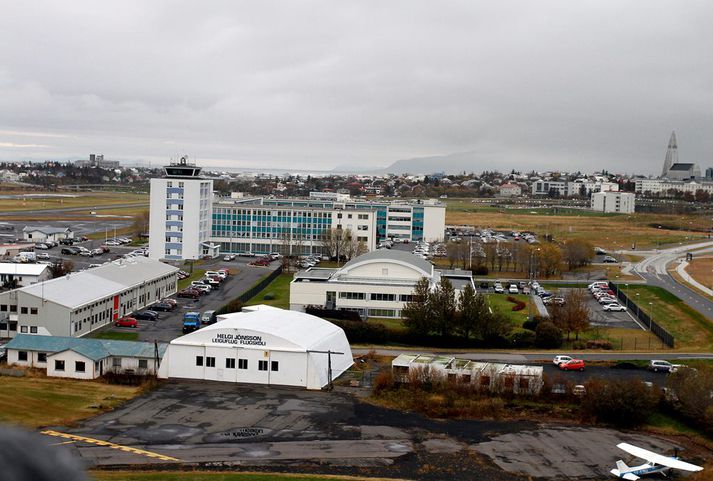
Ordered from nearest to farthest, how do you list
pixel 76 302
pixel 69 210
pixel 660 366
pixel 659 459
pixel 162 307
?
pixel 659 459 → pixel 660 366 → pixel 76 302 → pixel 162 307 → pixel 69 210

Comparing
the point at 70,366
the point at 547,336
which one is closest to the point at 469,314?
the point at 547,336

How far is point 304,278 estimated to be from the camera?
3528cm

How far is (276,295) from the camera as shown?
37.6 meters

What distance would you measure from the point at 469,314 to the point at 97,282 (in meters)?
15.0

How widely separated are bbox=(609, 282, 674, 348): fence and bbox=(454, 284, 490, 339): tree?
7.53 metres

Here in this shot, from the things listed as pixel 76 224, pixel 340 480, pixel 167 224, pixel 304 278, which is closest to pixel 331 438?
pixel 340 480

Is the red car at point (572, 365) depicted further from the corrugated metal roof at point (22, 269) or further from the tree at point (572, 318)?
the corrugated metal roof at point (22, 269)

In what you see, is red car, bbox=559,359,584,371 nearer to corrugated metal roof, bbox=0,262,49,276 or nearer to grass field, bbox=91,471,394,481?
grass field, bbox=91,471,394,481

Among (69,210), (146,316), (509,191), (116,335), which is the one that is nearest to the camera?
(116,335)

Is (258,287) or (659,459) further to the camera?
(258,287)

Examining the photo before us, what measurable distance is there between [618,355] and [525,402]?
7319 mm

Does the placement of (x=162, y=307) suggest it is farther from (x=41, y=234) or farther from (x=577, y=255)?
(x=577, y=255)

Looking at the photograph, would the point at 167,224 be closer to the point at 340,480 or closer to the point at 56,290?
the point at 56,290

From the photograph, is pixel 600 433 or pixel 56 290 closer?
pixel 600 433
